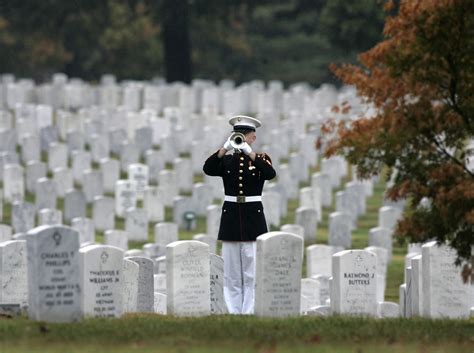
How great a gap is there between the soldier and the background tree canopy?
24.1 metres

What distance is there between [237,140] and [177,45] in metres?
32.9

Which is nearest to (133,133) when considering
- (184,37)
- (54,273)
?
(184,37)

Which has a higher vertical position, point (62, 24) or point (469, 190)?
point (62, 24)

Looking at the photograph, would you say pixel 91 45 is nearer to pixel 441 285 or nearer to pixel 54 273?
pixel 441 285

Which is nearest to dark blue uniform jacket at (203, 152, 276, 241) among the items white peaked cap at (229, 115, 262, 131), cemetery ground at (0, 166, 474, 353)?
white peaked cap at (229, 115, 262, 131)

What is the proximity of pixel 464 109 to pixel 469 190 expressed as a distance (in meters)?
1.01

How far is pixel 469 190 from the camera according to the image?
1278 cm

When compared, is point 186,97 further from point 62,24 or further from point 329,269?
point 329,269

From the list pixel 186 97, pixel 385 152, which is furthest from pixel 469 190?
pixel 186 97

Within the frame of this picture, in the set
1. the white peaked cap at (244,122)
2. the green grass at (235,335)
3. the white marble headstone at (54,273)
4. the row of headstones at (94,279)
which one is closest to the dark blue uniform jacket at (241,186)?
the white peaked cap at (244,122)

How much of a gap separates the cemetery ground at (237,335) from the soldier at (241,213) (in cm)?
97

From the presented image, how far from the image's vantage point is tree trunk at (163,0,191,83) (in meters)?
47.1

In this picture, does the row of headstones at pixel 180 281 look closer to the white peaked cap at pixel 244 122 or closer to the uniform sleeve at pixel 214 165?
the uniform sleeve at pixel 214 165

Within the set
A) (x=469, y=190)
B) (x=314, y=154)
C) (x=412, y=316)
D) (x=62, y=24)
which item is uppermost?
(x=62, y=24)
